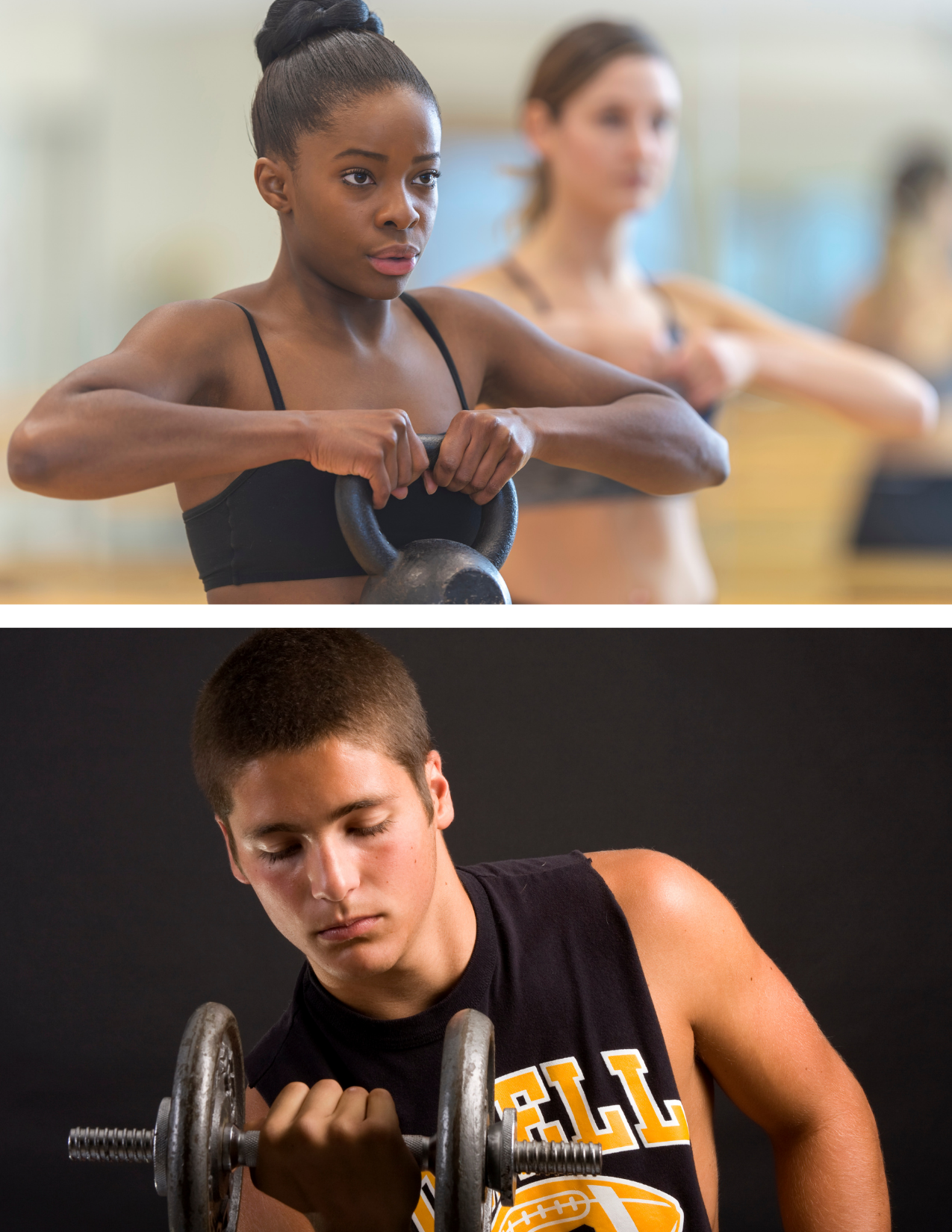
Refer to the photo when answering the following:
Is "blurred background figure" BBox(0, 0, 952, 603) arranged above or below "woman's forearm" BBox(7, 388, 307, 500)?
above

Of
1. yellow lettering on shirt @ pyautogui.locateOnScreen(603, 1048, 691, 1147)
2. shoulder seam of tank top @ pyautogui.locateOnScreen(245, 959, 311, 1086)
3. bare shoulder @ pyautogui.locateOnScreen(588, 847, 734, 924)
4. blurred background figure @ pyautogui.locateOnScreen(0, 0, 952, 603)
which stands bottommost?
yellow lettering on shirt @ pyautogui.locateOnScreen(603, 1048, 691, 1147)

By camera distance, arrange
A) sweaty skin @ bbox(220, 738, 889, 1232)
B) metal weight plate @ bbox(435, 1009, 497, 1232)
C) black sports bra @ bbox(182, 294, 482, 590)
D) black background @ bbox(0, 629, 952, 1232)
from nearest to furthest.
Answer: metal weight plate @ bbox(435, 1009, 497, 1232)
black sports bra @ bbox(182, 294, 482, 590)
sweaty skin @ bbox(220, 738, 889, 1232)
black background @ bbox(0, 629, 952, 1232)

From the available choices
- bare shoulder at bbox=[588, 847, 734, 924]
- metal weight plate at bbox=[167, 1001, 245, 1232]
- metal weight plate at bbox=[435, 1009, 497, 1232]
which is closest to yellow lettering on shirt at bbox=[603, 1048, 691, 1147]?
bare shoulder at bbox=[588, 847, 734, 924]

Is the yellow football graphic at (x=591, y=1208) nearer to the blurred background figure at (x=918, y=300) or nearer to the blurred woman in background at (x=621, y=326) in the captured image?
the blurred woman in background at (x=621, y=326)

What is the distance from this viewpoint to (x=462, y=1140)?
856mm

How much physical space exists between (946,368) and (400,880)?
2.11 feet

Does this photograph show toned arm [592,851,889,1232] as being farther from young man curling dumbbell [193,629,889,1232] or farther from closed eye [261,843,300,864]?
closed eye [261,843,300,864]

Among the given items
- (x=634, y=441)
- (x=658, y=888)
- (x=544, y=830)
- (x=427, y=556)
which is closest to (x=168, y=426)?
(x=427, y=556)

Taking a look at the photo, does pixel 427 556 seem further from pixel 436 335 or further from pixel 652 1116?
pixel 652 1116

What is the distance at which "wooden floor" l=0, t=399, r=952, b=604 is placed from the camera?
3.43ft

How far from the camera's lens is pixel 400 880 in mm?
1082

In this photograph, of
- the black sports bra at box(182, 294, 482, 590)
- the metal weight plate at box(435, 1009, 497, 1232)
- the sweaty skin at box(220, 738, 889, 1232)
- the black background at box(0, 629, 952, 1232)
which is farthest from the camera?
the black background at box(0, 629, 952, 1232)

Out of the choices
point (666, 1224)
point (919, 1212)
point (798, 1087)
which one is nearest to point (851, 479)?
point (798, 1087)

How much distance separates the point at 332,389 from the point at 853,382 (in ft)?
1.46
